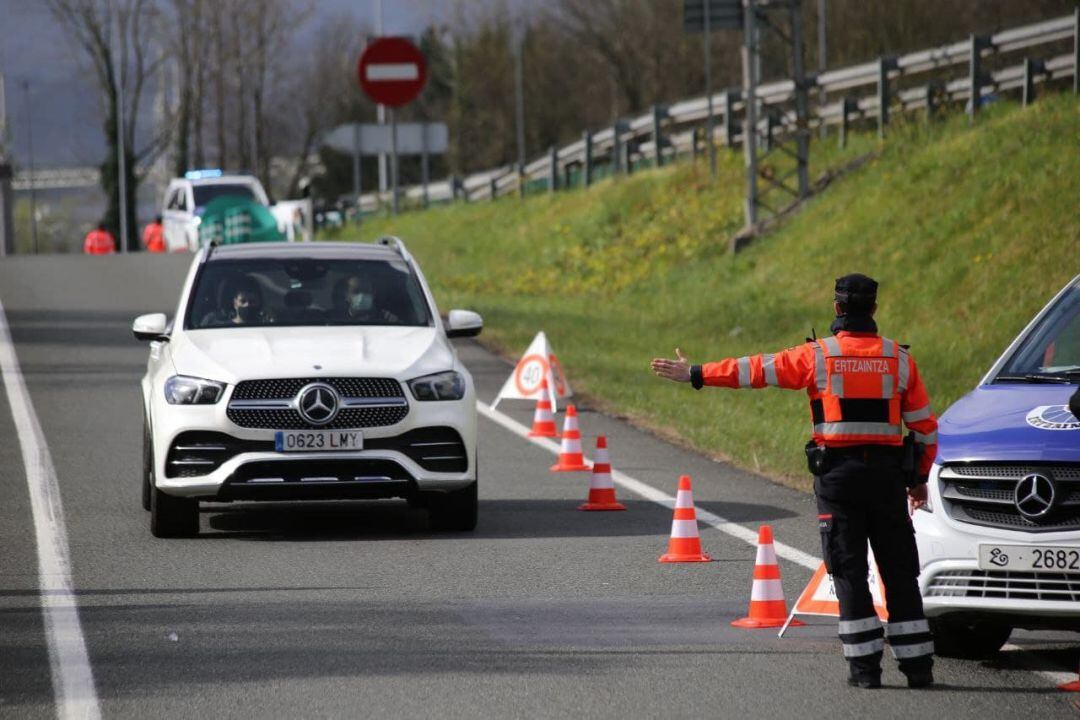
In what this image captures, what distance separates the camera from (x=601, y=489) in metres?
13.3

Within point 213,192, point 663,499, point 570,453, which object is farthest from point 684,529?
point 213,192


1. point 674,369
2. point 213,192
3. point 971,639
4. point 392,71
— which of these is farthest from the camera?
point 392,71

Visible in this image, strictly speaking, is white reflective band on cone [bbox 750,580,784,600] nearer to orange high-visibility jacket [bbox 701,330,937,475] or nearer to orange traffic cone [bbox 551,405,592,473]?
orange high-visibility jacket [bbox 701,330,937,475]

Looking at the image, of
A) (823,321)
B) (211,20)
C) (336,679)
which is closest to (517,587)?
(336,679)

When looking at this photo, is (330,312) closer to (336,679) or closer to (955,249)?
(336,679)

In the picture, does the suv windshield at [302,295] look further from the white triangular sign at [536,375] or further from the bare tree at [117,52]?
the bare tree at [117,52]

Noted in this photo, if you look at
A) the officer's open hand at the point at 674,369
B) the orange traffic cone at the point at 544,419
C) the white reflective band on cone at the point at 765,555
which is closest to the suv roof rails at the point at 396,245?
the orange traffic cone at the point at 544,419

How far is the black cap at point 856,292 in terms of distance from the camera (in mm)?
8094

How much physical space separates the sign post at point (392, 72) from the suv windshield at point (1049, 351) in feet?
117

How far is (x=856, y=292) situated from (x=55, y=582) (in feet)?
15.0

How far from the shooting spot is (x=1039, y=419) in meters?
8.44

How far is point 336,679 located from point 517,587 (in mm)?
2335

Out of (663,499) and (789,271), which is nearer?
(663,499)

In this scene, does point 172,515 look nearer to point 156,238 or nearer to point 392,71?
point 392,71
